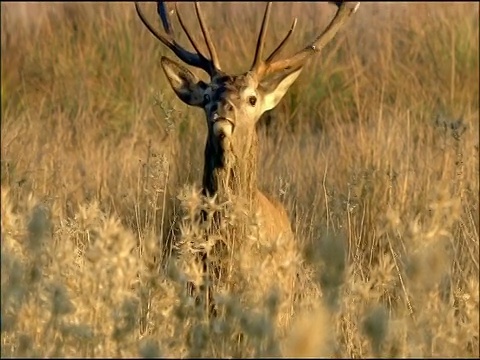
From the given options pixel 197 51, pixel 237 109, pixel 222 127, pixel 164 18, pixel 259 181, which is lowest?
pixel 222 127

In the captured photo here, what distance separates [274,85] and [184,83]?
0.43 metres

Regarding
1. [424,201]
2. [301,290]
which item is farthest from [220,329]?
[424,201]

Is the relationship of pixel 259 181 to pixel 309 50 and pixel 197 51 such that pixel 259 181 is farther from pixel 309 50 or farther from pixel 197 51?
pixel 197 51

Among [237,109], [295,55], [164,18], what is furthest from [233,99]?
[164,18]

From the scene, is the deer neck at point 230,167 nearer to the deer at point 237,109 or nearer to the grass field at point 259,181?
the deer at point 237,109

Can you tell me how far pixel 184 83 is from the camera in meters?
6.25

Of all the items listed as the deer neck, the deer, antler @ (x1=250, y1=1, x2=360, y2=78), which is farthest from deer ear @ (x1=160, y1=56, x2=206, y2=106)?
the deer neck

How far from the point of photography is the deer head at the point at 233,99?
5715 mm

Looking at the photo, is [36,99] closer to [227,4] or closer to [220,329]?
[227,4]

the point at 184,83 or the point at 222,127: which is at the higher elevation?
the point at 184,83

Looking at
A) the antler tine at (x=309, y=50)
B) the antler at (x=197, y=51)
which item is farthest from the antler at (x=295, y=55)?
the antler at (x=197, y=51)

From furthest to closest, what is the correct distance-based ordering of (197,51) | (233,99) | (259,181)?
1. (259,181)
2. (197,51)
3. (233,99)

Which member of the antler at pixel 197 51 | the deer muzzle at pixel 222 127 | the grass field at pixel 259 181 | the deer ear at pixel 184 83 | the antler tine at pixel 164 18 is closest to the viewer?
the grass field at pixel 259 181

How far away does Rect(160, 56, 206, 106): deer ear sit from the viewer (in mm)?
6188
